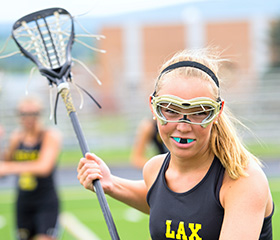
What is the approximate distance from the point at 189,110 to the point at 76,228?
709 centimetres

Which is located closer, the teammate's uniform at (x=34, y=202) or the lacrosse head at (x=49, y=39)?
the lacrosse head at (x=49, y=39)

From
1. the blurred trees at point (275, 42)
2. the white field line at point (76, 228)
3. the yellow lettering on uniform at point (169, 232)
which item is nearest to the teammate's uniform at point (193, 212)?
the yellow lettering on uniform at point (169, 232)

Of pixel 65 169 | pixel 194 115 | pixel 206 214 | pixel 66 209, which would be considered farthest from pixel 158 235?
pixel 65 169

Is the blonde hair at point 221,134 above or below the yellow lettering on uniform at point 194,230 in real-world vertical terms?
above

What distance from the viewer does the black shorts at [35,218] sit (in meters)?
6.68

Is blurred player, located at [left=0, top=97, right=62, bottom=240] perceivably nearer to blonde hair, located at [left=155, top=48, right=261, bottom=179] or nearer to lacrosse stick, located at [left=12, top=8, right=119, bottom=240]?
lacrosse stick, located at [left=12, top=8, right=119, bottom=240]

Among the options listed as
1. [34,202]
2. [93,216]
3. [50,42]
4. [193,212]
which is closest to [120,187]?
[193,212]

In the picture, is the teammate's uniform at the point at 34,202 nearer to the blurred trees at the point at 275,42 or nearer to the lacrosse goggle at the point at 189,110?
the lacrosse goggle at the point at 189,110

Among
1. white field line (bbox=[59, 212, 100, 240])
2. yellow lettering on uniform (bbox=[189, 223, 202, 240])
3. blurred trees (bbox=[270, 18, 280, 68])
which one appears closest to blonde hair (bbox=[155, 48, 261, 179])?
yellow lettering on uniform (bbox=[189, 223, 202, 240])

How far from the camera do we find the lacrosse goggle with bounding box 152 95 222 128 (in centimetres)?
252

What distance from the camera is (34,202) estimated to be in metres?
6.75

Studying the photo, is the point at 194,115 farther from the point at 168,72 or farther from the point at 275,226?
the point at 275,226

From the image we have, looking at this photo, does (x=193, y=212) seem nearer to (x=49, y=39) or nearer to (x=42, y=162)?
(x=49, y=39)

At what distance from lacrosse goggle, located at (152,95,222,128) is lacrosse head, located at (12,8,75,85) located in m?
1.08
